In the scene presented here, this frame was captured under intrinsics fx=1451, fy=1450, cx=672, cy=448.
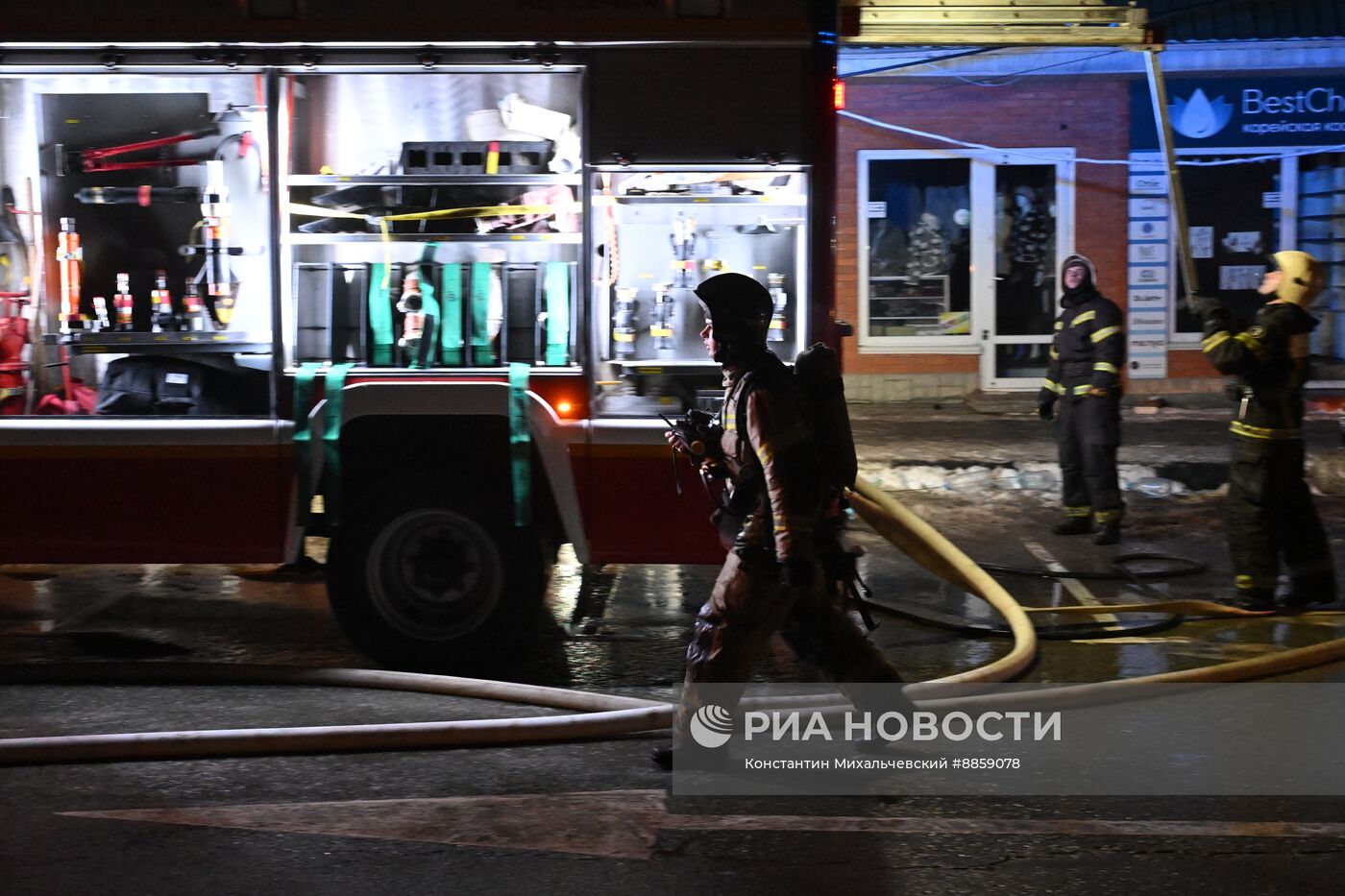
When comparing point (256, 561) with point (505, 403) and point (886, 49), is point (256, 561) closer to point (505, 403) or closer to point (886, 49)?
point (505, 403)

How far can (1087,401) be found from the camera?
358 inches

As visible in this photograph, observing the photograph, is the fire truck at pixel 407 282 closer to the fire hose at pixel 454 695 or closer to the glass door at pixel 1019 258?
the fire hose at pixel 454 695

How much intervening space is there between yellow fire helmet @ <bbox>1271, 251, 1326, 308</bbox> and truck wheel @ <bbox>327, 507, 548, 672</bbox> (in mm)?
3893

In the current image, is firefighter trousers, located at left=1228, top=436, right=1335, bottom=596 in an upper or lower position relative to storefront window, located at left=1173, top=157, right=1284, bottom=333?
lower

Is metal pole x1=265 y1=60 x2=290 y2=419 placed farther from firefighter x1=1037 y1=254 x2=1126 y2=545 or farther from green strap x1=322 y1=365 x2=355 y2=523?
firefighter x1=1037 y1=254 x2=1126 y2=545

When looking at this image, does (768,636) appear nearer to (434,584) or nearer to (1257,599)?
(434,584)

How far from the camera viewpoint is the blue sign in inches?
616

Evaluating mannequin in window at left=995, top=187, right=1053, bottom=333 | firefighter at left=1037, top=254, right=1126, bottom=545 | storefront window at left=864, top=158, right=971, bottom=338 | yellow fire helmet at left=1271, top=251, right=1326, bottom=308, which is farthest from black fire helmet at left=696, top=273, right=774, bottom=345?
mannequin in window at left=995, top=187, right=1053, bottom=333

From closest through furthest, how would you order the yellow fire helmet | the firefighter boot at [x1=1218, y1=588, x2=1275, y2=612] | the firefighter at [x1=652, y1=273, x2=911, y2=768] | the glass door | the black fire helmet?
the firefighter at [x1=652, y1=273, x2=911, y2=768] < the black fire helmet < the firefighter boot at [x1=1218, y1=588, x2=1275, y2=612] < the yellow fire helmet < the glass door

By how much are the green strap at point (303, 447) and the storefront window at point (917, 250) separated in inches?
422

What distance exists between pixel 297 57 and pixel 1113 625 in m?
4.34

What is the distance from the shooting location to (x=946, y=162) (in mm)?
16016

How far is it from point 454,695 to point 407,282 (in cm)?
193

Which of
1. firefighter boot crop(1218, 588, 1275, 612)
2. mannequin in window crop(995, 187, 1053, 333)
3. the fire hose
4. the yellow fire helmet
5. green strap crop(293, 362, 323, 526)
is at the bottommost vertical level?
the fire hose
